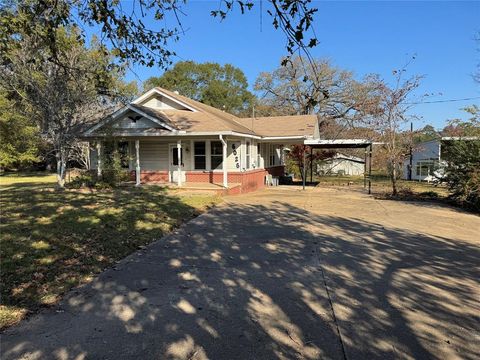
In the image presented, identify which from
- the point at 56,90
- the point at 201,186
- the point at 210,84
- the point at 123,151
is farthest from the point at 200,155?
the point at 210,84

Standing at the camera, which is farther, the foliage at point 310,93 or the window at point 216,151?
the foliage at point 310,93

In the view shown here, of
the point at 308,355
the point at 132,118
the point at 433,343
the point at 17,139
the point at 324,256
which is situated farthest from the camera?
the point at 17,139

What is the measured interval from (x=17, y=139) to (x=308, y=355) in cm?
3198

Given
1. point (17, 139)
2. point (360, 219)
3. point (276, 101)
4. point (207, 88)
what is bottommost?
point (360, 219)

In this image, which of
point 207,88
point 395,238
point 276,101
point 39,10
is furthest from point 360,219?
point 207,88

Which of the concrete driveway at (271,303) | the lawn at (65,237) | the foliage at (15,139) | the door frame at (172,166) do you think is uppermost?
the foliage at (15,139)

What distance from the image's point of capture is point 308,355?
11.0ft

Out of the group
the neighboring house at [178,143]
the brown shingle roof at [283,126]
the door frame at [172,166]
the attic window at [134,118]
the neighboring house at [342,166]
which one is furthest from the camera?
the neighboring house at [342,166]

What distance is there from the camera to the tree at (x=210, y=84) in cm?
5272

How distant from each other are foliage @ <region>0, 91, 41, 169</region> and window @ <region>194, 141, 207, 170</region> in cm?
973

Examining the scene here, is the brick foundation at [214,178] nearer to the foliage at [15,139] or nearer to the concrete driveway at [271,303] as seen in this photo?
the foliage at [15,139]

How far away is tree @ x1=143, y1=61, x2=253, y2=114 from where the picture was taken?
52.7 metres

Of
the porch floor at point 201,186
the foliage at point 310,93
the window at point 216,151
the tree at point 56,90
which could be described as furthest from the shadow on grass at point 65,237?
the foliage at point 310,93

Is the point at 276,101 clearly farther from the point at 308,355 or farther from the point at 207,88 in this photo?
the point at 308,355
